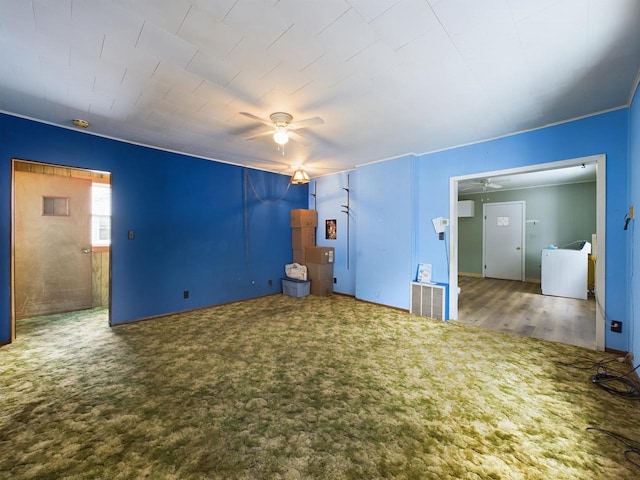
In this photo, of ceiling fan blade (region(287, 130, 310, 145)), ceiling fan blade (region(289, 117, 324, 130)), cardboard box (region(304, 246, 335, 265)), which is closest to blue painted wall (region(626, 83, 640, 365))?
ceiling fan blade (region(289, 117, 324, 130))

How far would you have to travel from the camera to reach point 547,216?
6.59 m

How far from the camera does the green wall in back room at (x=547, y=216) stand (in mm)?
6109

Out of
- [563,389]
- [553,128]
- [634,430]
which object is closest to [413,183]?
[553,128]

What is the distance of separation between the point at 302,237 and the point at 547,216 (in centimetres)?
615

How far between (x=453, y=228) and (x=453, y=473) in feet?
10.7

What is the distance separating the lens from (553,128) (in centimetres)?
312

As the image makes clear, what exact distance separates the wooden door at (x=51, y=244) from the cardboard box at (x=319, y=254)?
12.4ft

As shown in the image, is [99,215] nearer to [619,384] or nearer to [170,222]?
[170,222]

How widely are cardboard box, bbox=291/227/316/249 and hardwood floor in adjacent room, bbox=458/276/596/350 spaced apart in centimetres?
310

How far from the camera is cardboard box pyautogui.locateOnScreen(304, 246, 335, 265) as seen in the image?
5.29m

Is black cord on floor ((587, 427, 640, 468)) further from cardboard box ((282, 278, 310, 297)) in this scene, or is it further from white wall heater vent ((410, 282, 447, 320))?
cardboard box ((282, 278, 310, 297))

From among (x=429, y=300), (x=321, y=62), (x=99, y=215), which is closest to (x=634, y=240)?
(x=429, y=300)

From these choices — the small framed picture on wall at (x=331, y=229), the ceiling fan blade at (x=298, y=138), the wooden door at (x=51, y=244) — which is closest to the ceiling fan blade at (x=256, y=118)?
the ceiling fan blade at (x=298, y=138)

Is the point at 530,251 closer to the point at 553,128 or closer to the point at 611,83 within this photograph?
the point at 553,128
